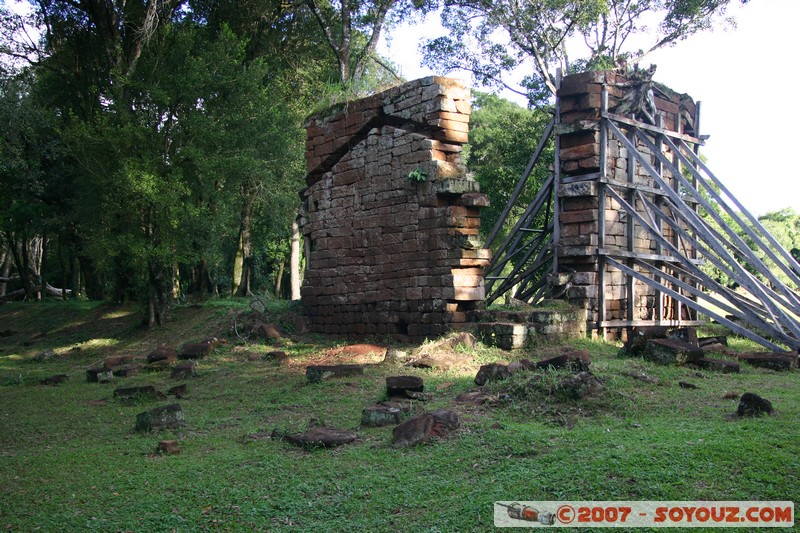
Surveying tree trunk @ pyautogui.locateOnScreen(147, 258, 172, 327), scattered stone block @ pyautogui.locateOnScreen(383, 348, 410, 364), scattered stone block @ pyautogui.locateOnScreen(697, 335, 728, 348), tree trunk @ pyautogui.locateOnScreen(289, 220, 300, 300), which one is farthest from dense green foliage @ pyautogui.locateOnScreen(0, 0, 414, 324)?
scattered stone block @ pyautogui.locateOnScreen(697, 335, 728, 348)

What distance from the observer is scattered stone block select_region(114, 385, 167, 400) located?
9.09 m

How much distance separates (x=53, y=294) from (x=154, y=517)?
30.8m

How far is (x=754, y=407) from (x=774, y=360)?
4050 millimetres

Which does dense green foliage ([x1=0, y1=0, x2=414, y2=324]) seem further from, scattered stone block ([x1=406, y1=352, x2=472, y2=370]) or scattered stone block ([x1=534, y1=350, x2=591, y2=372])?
scattered stone block ([x1=534, y1=350, x2=591, y2=372])

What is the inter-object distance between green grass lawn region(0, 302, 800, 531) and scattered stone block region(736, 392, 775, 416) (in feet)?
0.45

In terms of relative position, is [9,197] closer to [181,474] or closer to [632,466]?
[181,474]

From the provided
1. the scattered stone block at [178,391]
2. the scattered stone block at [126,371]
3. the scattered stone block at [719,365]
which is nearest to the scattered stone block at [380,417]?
the scattered stone block at [178,391]

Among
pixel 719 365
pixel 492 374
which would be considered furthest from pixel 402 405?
Result: pixel 719 365

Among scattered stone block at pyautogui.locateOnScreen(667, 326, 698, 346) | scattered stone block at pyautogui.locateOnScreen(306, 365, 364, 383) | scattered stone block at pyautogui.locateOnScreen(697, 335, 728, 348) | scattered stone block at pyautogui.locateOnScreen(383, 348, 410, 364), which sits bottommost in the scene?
scattered stone block at pyautogui.locateOnScreen(306, 365, 364, 383)

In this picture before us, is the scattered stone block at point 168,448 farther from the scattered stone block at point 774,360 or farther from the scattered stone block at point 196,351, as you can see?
the scattered stone block at point 774,360

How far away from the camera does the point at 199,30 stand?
19422 mm

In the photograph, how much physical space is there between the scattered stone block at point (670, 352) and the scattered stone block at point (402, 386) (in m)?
3.76

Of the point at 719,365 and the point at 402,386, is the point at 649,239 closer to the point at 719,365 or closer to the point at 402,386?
the point at 719,365

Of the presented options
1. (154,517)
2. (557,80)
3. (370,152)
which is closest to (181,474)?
(154,517)
